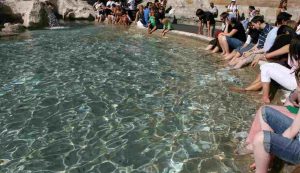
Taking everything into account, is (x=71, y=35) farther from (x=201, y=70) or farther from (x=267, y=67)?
(x=267, y=67)

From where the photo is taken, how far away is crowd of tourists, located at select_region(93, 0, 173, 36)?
19.0 m

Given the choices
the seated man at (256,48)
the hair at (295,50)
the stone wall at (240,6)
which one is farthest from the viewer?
the stone wall at (240,6)

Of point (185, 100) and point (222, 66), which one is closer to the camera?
point (185, 100)

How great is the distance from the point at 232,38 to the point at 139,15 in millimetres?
10832

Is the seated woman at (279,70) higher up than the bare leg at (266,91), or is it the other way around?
the seated woman at (279,70)

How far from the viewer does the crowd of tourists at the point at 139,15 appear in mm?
18953

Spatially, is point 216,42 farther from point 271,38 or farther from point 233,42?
point 271,38

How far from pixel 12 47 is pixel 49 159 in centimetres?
1143

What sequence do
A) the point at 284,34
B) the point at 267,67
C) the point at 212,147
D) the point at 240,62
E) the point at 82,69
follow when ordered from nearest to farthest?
the point at 212,147 → the point at 267,67 → the point at 284,34 → the point at 240,62 → the point at 82,69

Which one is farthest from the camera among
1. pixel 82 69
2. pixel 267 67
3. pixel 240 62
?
pixel 82 69

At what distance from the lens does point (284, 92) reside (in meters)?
7.30

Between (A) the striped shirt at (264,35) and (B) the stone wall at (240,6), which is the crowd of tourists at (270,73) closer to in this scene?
(A) the striped shirt at (264,35)

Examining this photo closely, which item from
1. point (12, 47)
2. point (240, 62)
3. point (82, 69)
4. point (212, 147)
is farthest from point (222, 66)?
point (12, 47)

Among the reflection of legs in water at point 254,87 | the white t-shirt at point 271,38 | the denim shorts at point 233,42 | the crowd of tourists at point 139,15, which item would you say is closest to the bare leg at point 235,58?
the denim shorts at point 233,42
